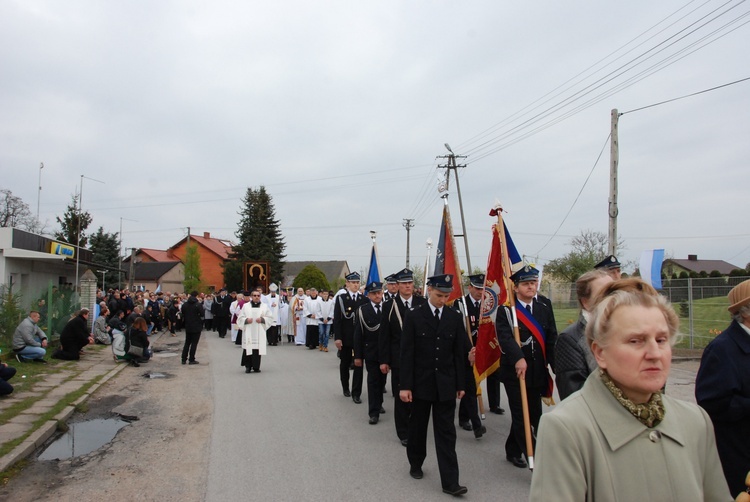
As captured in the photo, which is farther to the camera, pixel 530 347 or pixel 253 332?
pixel 253 332

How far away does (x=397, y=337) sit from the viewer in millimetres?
7824

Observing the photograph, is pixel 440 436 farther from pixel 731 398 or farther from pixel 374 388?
pixel 374 388

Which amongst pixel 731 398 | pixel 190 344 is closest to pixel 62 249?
pixel 190 344

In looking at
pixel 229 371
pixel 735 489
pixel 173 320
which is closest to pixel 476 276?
pixel 735 489

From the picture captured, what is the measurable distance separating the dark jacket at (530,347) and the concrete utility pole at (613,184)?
11610mm

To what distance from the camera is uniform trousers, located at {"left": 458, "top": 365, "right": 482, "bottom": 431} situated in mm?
7359

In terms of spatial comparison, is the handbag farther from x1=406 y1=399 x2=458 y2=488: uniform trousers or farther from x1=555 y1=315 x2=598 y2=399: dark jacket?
x1=555 y1=315 x2=598 y2=399: dark jacket

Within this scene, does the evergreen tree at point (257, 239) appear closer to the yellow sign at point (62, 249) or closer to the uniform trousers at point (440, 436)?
the yellow sign at point (62, 249)

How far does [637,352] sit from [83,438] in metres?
7.64

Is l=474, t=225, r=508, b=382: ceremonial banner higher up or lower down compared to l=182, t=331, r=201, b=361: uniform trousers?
higher up

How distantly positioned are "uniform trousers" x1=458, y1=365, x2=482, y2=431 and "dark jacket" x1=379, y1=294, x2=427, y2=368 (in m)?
1.00

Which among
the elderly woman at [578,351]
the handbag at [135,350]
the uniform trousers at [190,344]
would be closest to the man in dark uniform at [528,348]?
the elderly woman at [578,351]

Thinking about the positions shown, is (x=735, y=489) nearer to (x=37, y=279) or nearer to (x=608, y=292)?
(x=608, y=292)

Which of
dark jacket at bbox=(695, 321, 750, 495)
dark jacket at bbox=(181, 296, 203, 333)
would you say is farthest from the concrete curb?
dark jacket at bbox=(695, 321, 750, 495)
